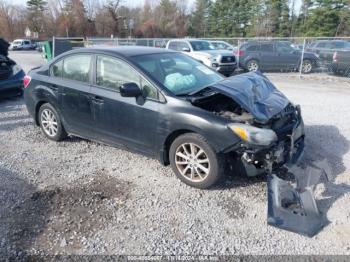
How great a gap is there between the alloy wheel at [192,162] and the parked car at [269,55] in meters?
12.9

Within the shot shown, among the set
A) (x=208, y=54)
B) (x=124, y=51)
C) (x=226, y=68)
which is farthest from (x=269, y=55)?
(x=124, y=51)

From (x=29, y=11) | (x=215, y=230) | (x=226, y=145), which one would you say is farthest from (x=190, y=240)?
(x=29, y=11)

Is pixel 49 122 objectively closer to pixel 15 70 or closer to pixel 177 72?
pixel 177 72

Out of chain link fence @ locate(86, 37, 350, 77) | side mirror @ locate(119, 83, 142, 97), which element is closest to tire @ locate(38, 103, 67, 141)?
side mirror @ locate(119, 83, 142, 97)

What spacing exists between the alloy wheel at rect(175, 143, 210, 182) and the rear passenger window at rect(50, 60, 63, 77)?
263 centimetres

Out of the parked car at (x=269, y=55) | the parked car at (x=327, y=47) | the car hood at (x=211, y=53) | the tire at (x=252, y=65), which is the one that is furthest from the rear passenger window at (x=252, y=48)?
the parked car at (x=327, y=47)

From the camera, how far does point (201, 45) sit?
1535 centimetres

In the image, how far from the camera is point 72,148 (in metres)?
5.43

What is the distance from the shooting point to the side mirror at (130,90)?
4.12 meters

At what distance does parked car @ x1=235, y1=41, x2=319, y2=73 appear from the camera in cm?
1600

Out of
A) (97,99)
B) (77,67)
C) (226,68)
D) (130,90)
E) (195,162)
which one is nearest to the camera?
(195,162)

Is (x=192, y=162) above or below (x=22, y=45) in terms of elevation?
below

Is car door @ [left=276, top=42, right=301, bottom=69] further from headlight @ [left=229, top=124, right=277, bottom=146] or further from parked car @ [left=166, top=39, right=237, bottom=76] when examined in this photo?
headlight @ [left=229, top=124, right=277, bottom=146]

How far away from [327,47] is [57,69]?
1344 centimetres
